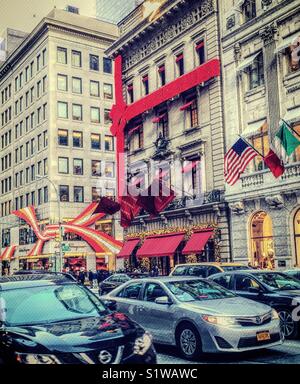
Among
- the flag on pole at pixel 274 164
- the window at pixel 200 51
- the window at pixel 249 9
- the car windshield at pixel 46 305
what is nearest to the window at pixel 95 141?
the window at pixel 200 51

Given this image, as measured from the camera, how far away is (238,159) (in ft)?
72.7

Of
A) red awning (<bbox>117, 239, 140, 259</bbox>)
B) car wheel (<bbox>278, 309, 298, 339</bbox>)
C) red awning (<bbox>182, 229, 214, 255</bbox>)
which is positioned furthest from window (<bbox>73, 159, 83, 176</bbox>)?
car wheel (<bbox>278, 309, 298, 339</bbox>)

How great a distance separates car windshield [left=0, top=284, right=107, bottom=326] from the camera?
6289 millimetres

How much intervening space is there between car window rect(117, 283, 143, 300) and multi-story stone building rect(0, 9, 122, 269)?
3541cm

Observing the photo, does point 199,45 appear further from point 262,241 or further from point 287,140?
point 262,241

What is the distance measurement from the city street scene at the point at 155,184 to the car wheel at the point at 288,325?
0.16 ft

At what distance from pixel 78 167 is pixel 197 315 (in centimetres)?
4415

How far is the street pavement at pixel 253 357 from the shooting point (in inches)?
318

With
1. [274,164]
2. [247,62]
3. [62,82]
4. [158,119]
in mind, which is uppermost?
[62,82]

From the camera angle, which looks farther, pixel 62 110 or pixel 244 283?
pixel 62 110

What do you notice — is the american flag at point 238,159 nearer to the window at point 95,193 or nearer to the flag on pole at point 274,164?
the flag on pole at point 274,164

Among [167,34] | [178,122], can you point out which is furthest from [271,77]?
[167,34]
